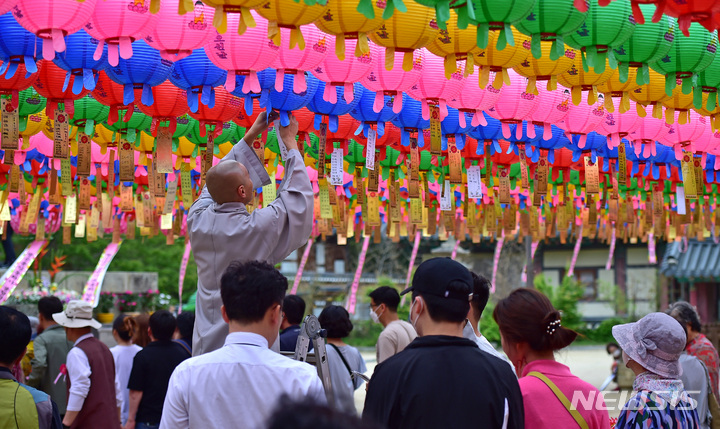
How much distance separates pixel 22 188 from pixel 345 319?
12.5 feet

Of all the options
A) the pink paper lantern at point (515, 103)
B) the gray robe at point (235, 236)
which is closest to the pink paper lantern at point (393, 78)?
the pink paper lantern at point (515, 103)

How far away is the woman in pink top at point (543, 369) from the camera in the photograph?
259 cm

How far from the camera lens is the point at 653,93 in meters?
5.02

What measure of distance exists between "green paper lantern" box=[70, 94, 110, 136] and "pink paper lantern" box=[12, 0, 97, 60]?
1709 mm

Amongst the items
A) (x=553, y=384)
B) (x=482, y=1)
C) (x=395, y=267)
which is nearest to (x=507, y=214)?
(x=482, y=1)

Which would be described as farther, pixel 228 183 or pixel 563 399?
pixel 228 183

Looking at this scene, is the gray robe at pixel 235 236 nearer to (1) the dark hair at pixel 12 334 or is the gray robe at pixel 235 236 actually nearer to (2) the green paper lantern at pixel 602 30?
(1) the dark hair at pixel 12 334

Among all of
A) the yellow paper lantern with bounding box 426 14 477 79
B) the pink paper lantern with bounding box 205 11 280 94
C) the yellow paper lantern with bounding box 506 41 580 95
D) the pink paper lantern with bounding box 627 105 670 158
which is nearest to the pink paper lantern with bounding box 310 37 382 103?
the pink paper lantern with bounding box 205 11 280 94

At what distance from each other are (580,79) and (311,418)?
4.08 metres

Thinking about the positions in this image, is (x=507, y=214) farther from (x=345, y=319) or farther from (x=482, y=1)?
(x=482, y=1)

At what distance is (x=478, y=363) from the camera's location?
7.29ft

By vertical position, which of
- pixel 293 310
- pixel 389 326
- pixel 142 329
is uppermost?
pixel 293 310

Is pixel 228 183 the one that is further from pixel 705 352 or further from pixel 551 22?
pixel 705 352

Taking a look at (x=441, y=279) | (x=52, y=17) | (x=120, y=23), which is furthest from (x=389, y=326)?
(x=441, y=279)
